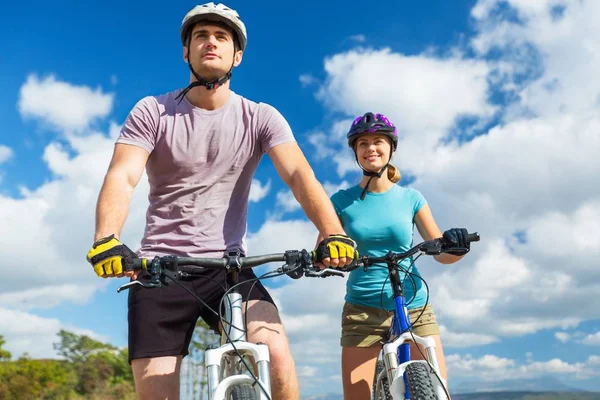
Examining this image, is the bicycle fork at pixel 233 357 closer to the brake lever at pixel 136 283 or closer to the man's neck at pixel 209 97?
the brake lever at pixel 136 283

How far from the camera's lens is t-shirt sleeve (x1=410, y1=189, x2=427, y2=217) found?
5.11 m

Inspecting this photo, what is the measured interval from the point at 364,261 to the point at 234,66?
5.11 ft

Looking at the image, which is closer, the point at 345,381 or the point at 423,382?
the point at 423,382

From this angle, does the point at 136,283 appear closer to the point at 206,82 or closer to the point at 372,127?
the point at 206,82

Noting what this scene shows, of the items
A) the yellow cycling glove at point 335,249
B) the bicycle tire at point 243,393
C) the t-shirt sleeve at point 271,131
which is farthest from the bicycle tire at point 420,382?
the t-shirt sleeve at point 271,131

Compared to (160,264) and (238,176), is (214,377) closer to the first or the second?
(160,264)

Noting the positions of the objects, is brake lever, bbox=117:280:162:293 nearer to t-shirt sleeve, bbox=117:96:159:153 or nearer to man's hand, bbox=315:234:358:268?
man's hand, bbox=315:234:358:268

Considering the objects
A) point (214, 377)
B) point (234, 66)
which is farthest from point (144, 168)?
point (214, 377)

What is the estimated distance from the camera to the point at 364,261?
3.83 meters

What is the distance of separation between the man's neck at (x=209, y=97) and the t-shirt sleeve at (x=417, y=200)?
1.95 m

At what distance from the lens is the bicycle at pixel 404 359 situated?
358cm

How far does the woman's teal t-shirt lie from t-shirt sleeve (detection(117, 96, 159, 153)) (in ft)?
6.09

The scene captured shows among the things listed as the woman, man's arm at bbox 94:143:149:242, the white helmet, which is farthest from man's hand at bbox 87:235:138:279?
the woman

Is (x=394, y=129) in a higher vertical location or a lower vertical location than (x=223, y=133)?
higher
